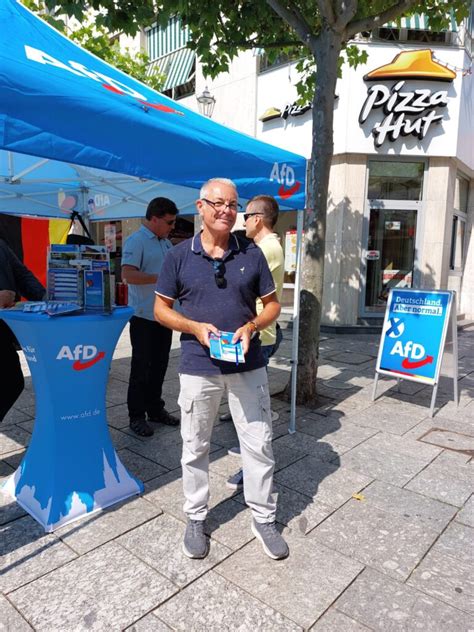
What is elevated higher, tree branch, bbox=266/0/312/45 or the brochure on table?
tree branch, bbox=266/0/312/45

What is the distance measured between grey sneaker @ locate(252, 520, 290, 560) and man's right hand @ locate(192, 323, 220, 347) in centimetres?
108

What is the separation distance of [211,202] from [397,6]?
3802 millimetres

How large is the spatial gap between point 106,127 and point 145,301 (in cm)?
157

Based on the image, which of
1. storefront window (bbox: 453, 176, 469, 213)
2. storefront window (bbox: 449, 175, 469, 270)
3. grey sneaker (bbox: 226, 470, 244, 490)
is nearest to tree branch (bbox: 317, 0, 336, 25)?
grey sneaker (bbox: 226, 470, 244, 490)

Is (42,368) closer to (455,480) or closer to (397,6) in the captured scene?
(455,480)

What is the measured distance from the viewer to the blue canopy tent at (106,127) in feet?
7.25

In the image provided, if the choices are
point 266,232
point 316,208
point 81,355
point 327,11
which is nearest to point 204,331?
point 81,355

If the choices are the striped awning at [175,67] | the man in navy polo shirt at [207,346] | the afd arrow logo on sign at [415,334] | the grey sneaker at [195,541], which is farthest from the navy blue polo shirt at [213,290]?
the striped awning at [175,67]

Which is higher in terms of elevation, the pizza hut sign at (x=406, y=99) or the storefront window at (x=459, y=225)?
the pizza hut sign at (x=406, y=99)

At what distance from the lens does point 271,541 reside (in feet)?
7.91

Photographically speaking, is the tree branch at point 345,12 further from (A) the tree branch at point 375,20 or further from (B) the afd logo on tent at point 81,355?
(B) the afd logo on tent at point 81,355

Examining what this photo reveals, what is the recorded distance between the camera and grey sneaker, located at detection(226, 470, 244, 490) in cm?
308

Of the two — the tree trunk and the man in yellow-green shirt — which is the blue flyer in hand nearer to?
the man in yellow-green shirt

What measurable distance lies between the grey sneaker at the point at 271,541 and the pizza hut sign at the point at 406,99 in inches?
335
